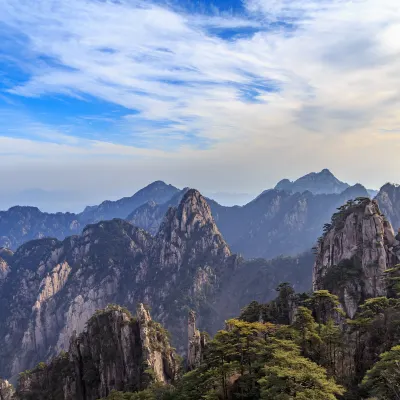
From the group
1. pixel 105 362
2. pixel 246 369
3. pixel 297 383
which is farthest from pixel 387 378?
pixel 105 362

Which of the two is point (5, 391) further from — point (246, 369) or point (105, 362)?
point (246, 369)

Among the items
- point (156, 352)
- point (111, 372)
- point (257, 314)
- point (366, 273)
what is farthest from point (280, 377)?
point (111, 372)

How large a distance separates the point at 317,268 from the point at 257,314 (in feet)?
113

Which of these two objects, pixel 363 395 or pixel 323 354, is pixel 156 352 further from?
pixel 363 395

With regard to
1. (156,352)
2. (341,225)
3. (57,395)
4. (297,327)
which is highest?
(341,225)

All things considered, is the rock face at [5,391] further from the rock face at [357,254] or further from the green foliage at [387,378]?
the green foliage at [387,378]

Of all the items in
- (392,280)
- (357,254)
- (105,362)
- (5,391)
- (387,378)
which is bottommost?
(5,391)

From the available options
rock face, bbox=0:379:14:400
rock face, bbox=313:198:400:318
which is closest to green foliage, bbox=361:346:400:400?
rock face, bbox=313:198:400:318

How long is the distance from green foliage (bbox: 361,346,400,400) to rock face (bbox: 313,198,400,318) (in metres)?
48.1

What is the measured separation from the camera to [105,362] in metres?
93.6

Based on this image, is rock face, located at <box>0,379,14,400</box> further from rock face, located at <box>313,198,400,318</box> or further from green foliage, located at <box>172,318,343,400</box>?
rock face, located at <box>313,198,400,318</box>

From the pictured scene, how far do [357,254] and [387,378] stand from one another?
214ft

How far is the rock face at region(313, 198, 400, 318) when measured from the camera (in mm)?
81000

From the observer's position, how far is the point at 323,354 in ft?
148
